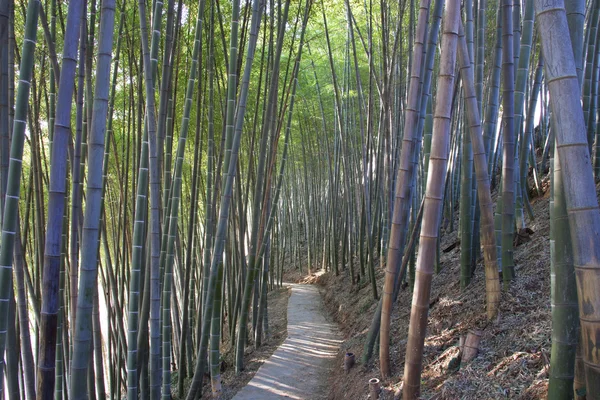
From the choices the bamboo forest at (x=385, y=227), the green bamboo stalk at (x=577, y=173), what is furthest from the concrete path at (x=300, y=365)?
the green bamboo stalk at (x=577, y=173)

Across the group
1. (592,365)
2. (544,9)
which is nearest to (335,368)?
(592,365)

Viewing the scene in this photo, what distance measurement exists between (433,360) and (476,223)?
957 millimetres

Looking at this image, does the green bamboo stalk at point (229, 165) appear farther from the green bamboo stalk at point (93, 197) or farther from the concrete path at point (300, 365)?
the green bamboo stalk at point (93, 197)

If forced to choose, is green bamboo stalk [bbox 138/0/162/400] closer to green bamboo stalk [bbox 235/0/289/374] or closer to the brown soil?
green bamboo stalk [bbox 235/0/289/374]

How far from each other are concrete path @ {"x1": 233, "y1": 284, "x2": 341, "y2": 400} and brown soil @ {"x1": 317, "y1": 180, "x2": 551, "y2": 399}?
220 millimetres

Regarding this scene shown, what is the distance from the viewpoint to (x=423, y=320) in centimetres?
181

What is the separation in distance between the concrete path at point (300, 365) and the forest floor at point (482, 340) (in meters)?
0.19

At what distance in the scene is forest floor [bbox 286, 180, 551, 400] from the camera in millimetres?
1898

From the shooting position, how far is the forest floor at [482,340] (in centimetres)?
190

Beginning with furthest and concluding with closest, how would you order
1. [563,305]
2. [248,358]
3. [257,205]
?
[248,358], [257,205], [563,305]

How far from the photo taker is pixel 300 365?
4.18m

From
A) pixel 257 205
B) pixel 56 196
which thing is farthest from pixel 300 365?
pixel 56 196

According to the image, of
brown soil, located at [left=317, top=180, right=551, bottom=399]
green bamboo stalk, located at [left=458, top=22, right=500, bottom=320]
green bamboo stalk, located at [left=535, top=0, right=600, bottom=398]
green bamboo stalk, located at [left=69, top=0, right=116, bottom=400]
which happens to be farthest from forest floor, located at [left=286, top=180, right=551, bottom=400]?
green bamboo stalk, located at [left=69, top=0, right=116, bottom=400]

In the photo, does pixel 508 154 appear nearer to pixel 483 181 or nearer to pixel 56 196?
pixel 483 181
